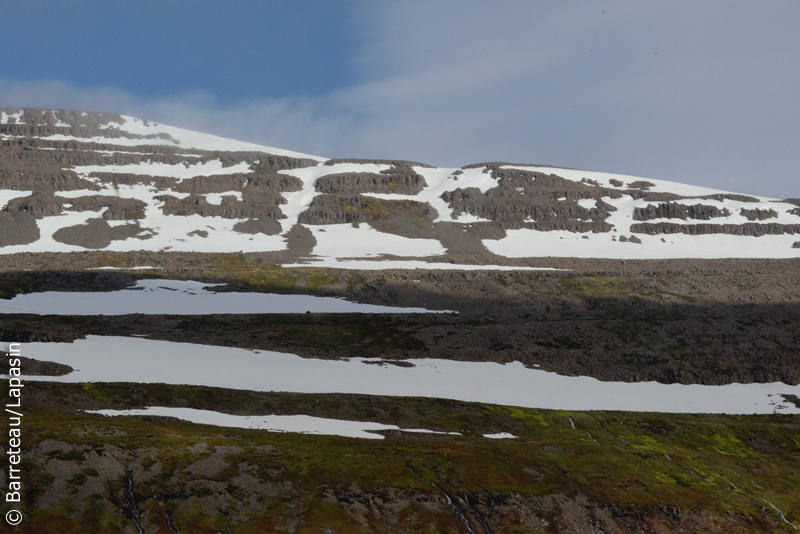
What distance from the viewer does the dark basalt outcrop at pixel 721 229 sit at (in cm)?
18475

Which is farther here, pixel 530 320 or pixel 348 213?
pixel 348 213

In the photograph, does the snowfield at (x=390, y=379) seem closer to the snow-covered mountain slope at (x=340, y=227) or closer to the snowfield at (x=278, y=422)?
the snowfield at (x=278, y=422)

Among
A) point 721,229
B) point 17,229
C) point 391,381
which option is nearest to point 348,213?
point 17,229

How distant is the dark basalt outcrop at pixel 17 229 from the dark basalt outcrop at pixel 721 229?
7659 inches

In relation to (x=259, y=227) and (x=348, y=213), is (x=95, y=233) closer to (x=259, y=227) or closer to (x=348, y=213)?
(x=259, y=227)

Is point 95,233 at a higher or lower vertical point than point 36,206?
lower

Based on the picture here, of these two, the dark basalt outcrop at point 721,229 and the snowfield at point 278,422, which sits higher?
the dark basalt outcrop at point 721,229

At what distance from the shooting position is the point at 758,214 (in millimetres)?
194500

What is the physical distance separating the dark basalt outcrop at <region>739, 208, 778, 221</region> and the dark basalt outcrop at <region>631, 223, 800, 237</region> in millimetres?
6576

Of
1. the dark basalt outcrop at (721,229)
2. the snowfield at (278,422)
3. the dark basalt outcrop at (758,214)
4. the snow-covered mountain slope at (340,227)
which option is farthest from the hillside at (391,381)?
the dark basalt outcrop at (758,214)

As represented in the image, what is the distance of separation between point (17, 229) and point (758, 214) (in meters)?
249

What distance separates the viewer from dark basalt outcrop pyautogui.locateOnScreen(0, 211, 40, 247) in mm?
150000

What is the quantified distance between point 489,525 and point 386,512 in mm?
5999

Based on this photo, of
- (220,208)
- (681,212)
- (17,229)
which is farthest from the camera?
(681,212)
